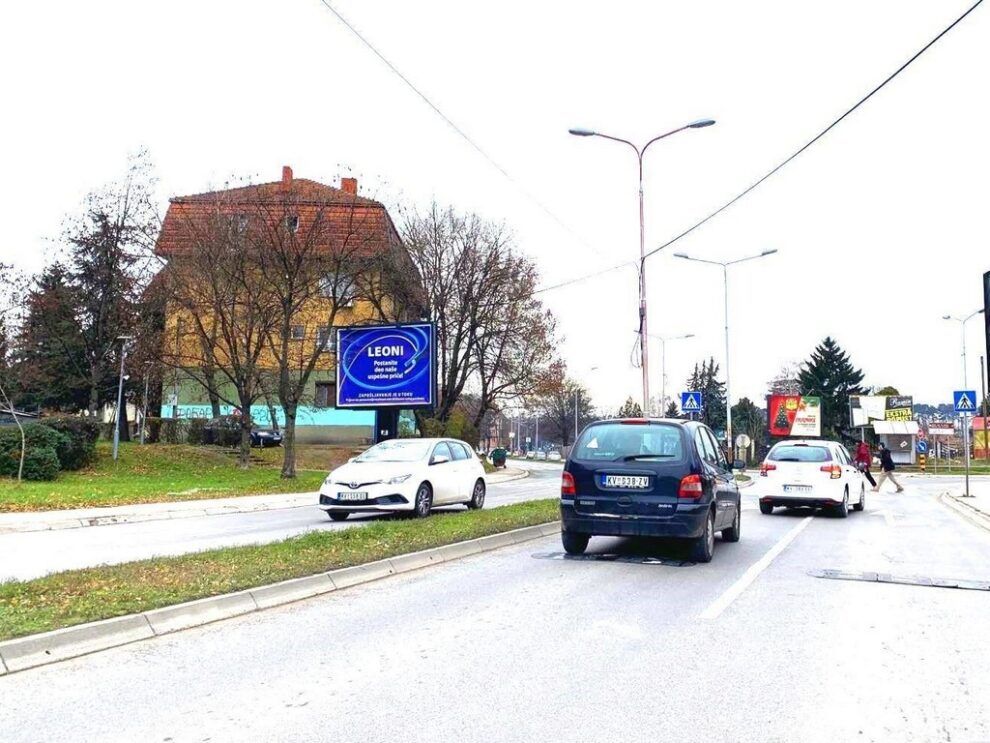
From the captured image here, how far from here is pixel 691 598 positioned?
25.4ft

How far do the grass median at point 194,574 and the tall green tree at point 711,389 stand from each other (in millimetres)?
67275

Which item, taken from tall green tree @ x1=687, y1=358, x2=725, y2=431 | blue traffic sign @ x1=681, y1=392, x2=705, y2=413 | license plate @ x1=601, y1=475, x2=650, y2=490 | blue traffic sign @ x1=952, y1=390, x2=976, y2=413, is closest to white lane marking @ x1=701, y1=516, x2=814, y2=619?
license plate @ x1=601, y1=475, x2=650, y2=490

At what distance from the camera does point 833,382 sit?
79750 mm

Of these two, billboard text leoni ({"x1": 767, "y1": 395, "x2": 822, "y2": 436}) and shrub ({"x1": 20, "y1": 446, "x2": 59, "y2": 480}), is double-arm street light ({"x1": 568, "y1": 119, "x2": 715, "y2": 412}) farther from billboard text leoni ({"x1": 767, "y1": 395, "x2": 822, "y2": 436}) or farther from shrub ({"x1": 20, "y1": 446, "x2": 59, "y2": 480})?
billboard text leoni ({"x1": 767, "y1": 395, "x2": 822, "y2": 436})

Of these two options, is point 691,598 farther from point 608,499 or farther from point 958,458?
point 958,458

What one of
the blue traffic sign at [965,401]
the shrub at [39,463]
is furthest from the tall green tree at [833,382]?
the shrub at [39,463]

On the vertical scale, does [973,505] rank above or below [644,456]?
below

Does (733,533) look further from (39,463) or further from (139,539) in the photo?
(39,463)

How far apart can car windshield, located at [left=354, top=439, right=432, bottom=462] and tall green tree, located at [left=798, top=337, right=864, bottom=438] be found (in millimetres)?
70255

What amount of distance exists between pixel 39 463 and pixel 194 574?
21.0 meters

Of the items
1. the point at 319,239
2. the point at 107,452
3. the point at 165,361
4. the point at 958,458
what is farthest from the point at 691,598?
the point at 958,458

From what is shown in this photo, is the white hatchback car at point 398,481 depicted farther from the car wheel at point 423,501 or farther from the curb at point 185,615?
the curb at point 185,615

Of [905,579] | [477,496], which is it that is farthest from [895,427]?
[905,579]

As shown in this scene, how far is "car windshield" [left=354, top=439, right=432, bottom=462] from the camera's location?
49.2 ft
